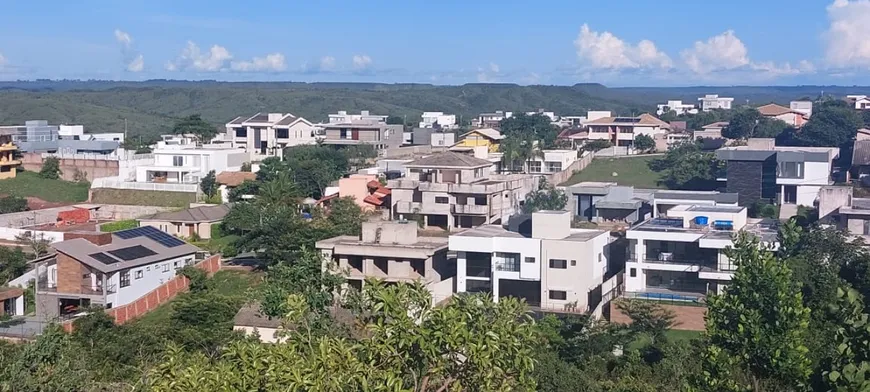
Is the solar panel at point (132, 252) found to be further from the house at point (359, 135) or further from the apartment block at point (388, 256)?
the house at point (359, 135)

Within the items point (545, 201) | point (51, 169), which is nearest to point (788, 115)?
point (545, 201)

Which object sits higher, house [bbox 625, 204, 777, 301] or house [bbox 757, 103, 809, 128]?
house [bbox 757, 103, 809, 128]

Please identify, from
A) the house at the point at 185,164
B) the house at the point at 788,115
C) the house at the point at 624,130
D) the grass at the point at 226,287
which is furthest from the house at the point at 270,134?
the house at the point at 788,115

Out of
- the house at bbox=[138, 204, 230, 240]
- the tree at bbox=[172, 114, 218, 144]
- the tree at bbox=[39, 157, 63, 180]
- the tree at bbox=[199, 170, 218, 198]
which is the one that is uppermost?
the tree at bbox=[172, 114, 218, 144]

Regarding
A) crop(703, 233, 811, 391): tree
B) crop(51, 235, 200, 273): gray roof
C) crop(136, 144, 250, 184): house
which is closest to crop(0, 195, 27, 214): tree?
crop(136, 144, 250, 184): house

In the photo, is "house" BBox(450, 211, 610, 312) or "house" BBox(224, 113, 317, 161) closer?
"house" BBox(450, 211, 610, 312)

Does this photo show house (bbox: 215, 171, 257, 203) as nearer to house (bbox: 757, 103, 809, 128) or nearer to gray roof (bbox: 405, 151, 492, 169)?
gray roof (bbox: 405, 151, 492, 169)

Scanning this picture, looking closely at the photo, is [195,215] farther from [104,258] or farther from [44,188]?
[44,188]
